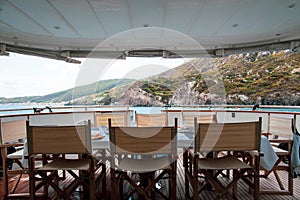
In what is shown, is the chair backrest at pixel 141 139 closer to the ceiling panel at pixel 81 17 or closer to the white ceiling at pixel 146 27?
the white ceiling at pixel 146 27

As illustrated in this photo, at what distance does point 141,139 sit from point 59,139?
718 millimetres

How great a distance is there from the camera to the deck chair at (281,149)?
2.02 m

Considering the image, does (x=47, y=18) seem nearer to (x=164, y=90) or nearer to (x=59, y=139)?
(x=59, y=139)

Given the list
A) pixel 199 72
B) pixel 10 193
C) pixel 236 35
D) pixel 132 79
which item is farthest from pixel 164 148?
pixel 199 72

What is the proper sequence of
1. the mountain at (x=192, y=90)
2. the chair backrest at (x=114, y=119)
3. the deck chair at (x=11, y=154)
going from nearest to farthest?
the deck chair at (x=11, y=154), the chair backrest at (x=114, y=119), the mountain at (x=192, y=90)

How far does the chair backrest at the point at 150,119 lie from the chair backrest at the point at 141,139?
1.15 metres

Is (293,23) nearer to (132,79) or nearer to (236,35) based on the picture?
(236,35)

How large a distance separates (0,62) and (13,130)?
4.43 meters

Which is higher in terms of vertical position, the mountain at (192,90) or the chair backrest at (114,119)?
the mountain at (192,90)

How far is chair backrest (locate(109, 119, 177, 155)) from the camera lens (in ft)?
4.89

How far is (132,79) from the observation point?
194 inches

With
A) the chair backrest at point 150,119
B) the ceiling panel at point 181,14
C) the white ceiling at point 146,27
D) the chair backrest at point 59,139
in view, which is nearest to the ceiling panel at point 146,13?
the white ceiling at point 146,27

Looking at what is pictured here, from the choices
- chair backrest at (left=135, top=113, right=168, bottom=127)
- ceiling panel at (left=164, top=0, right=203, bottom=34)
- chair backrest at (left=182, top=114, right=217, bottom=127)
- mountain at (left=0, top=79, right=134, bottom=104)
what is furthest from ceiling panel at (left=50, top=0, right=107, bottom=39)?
chair backrest at (left=182, top=114, right=217, bottom=127)

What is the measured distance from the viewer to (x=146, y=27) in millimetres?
3150
